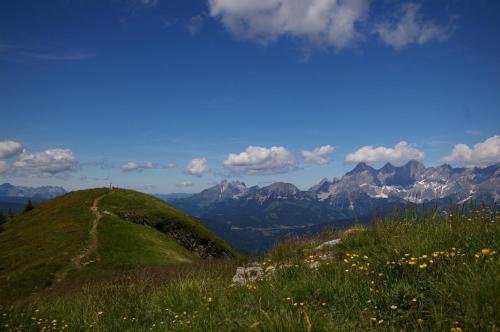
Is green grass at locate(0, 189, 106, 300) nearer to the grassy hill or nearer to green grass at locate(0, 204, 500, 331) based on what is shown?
the grassy hill

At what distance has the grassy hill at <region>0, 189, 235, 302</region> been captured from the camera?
44294 mm

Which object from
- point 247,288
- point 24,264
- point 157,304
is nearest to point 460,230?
point 247,288

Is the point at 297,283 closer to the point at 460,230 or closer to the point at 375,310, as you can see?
the point at 375,310

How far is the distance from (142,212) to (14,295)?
33.0 metres

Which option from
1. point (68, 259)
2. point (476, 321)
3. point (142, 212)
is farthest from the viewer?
point (142, 212)

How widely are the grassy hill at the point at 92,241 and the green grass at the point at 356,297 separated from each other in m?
35.4

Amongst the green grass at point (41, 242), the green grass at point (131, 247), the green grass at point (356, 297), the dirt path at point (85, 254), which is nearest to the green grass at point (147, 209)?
the green grass at point (41, 242)

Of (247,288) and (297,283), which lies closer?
(297,283)

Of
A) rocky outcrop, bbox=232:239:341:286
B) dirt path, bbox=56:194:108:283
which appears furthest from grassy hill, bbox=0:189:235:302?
rocky outcrop, bbox=232:239:341:286

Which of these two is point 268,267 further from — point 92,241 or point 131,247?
point 92,241

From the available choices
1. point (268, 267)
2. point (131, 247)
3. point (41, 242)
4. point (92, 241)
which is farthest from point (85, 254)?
point (268, 267)

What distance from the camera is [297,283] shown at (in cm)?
804

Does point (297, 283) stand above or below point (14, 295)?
above

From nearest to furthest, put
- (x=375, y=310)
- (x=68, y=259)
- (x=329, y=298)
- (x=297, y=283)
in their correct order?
(x=375, y=310), (x=329, y=298), (x=297, y=283), (x=68, y=259)
